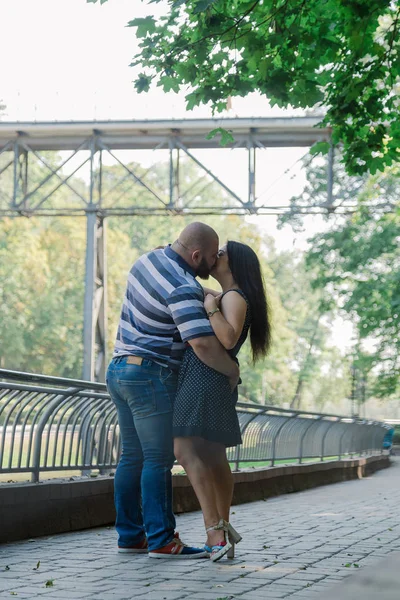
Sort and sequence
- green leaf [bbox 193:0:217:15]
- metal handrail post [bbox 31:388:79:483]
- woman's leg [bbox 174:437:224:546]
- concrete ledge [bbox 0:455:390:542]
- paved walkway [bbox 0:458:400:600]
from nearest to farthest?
paved walkway [bbox 0:458:400:600] → woman's leg [bbox 174:437:224:546] → green leaf [bbox 193:0:217:15] → concrete ledge [bbox 0:455:390:542] → metal handrail post [bbox 31:388:79:483]

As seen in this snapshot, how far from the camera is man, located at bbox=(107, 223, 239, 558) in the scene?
20.2 feet

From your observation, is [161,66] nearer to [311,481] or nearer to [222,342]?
[222,342]

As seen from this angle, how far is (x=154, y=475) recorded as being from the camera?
6.19m

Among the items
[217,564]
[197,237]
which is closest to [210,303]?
[197,237]

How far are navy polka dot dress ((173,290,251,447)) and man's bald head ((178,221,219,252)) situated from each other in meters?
0.35

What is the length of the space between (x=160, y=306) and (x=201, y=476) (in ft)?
3.44

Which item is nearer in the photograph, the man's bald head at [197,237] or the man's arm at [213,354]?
the man's arm at [213,354]

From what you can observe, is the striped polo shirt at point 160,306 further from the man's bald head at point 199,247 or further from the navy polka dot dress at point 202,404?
the navy polka dot dress at point 202,404

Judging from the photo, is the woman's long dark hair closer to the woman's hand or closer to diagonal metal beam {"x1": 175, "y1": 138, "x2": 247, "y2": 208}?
the woman's hand

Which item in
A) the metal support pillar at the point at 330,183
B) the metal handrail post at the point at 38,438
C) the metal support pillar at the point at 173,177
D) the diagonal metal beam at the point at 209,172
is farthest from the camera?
the metal support pillar at the point at 173,177

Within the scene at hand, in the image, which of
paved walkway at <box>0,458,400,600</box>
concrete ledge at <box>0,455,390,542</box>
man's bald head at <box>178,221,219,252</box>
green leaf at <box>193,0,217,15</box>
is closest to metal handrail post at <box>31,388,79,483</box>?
concrete ledge at <box>0,455,390,542</box>

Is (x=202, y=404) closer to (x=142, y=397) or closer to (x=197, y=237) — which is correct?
(x=142, y=397)

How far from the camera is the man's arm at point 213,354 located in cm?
608

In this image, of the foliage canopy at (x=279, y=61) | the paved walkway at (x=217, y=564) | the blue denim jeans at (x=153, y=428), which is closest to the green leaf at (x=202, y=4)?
the foliage canopy at (x=279, y=61)
